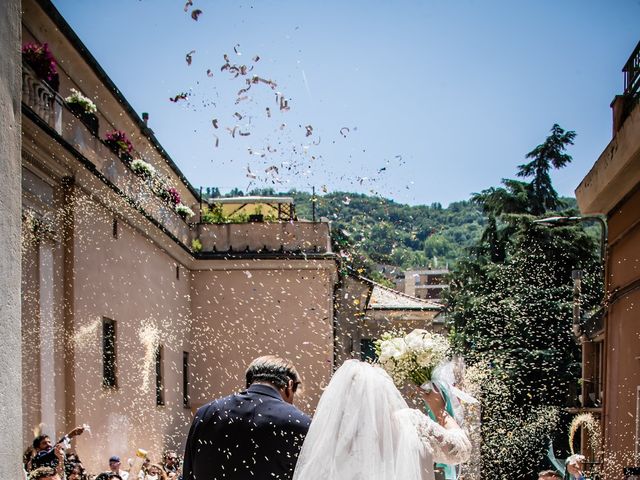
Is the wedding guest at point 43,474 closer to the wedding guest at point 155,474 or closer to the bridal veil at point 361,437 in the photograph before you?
the bridal veil at point 361,437

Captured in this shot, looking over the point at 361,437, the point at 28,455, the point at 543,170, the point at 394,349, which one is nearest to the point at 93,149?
the point at 28,455

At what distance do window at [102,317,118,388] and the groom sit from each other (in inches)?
434

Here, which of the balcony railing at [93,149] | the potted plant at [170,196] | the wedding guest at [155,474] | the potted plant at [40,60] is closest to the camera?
the balcony railing at [93,149]

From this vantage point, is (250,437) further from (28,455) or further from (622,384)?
(622,384)

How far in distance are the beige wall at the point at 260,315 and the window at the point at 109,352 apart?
7.91m

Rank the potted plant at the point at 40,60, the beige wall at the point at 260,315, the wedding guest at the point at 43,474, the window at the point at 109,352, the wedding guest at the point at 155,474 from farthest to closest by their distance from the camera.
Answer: the beige wall at the point at 260,315 < the window at the point at 109,352 < the wedding guest at the point at 155,474 < the potted plant at the point at 40,60 < the wedding guest at the point at 43,474

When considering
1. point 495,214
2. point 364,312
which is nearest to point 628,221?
point 495,214

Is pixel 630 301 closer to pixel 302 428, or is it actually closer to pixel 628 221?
pixel 628 221

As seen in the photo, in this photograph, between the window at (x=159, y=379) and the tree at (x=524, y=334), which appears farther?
the tree at (x=524, y=334)

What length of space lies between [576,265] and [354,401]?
22.2m

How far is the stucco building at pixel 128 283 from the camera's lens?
1198cm

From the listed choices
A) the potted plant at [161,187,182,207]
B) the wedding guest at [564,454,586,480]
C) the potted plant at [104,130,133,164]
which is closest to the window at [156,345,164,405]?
the potted plant at [161,187,182,207]

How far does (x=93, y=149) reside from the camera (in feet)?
46.3

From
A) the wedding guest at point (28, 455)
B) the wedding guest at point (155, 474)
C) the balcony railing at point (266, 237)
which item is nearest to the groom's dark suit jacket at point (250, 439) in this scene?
the wedding guest at point (28, 455)
